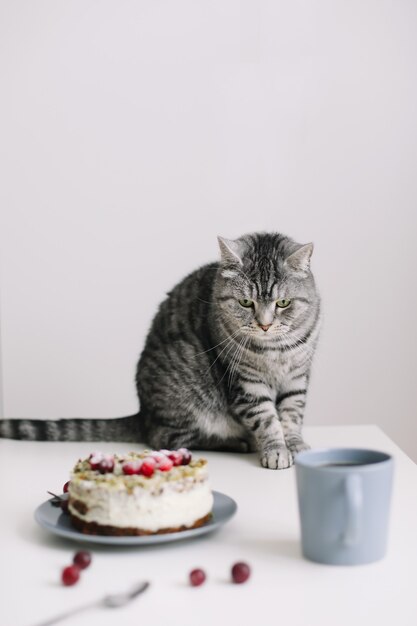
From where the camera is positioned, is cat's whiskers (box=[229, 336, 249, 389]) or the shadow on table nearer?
the shadow on table

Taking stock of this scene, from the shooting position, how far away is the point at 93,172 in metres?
2.83

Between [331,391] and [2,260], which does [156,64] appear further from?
[331,391]

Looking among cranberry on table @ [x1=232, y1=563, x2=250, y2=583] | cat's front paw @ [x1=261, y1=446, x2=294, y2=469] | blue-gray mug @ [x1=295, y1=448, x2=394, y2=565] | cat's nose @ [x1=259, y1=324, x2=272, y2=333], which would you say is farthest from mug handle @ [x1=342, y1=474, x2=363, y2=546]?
cat's nose @ [x1=259, y1=324, x2=272, y2=333]

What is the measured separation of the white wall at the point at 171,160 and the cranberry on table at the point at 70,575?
1.84 m

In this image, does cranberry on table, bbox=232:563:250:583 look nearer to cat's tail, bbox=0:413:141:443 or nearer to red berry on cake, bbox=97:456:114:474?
red berry on cake, bbox=97:456:114:474

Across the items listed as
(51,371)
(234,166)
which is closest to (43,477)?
(51,371)

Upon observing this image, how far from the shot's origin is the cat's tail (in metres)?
2.07

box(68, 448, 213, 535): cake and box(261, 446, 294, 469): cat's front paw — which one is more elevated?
box(68, 448, 213, 535): cake

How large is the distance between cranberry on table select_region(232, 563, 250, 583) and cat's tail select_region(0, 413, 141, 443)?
992 millimetres

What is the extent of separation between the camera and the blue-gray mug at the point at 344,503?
108 cm

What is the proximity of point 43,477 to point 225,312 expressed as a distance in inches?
20.5

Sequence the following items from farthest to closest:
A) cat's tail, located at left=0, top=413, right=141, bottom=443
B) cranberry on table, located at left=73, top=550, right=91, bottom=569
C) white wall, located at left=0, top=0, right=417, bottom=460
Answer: white wall, located at left=0, top=0, right=417, bottom=460
cat's tail, located at left=0, top=413, right=141, bottom=443
cranberry on table, located at left=73, top=550, right=91, bottom=569

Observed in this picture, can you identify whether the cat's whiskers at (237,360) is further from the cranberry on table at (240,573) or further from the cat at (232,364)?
the cranberry on table at (240,573)

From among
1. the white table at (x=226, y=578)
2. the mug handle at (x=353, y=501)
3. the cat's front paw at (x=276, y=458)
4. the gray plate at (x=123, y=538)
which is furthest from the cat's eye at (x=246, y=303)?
the mug handle at (x=353, y=501)
